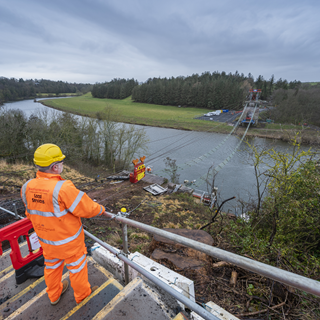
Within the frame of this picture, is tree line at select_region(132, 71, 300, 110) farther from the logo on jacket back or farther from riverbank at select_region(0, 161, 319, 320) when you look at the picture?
the logo on jacket back

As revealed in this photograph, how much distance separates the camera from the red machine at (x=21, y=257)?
2.37 m

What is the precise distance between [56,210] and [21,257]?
54.3 inches

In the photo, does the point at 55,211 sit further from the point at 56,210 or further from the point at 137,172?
the point at 137,172

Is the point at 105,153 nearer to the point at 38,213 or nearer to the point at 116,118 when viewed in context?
the point at 116,118

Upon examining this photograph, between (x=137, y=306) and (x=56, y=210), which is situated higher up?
(x=56, y=210)

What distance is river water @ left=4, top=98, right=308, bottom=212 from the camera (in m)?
18.9

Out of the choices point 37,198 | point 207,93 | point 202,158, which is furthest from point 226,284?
point 207,93

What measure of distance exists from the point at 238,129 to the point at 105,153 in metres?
28.0

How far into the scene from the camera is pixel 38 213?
1848 millimetres

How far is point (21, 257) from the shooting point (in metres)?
2.49

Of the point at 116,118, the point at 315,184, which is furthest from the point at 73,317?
the point at 116,118

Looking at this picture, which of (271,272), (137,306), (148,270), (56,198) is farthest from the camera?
(148,270)

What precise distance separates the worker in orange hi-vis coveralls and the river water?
14.1 metres

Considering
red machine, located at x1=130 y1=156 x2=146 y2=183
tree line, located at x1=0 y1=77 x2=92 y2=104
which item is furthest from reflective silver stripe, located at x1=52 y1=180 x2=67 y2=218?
tree line, located at x1=0 y1=77 x2=92 y2=104
